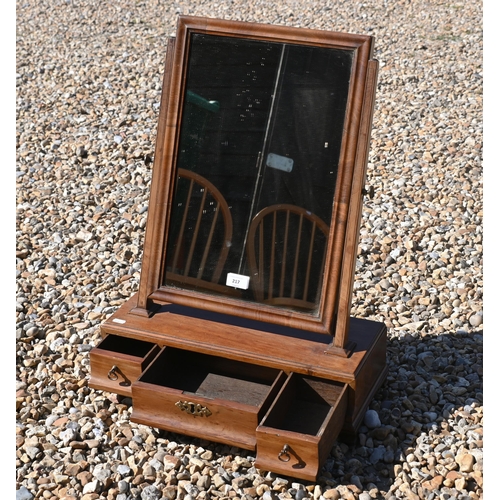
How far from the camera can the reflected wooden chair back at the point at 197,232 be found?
11.1ft

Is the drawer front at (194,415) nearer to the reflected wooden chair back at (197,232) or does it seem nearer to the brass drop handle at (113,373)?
the brass drop handle at (113,373)

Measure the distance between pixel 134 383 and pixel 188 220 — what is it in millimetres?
723

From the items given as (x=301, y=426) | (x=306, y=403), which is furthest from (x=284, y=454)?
(x=306, y=403)

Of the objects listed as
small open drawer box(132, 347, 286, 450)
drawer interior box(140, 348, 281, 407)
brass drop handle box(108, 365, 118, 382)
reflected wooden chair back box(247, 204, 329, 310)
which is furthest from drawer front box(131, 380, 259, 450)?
reflected wooden chair back box(247, 204, 329, 310)

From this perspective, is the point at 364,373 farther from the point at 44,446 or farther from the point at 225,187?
the point at 44,446

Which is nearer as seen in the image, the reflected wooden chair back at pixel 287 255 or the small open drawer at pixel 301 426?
the small open drawer at pixel 301 426

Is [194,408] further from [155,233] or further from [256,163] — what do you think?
[256,163]

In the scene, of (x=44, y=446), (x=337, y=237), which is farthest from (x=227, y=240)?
(x=44, y=446)

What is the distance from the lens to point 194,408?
10.2 feet

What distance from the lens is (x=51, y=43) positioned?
333 inches

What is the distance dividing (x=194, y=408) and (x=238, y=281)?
1.84 ft

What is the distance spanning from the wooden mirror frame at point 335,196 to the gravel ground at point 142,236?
523mm

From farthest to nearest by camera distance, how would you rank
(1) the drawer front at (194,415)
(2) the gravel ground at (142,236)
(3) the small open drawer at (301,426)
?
1. (2) the gravel ground at (142,236)
2. (1) the drawer front at (194,415)
3. (3) the small open drawer at (301,426)


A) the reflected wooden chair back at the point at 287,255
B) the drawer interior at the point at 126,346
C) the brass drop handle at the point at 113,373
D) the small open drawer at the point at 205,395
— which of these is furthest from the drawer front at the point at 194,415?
the reflected wooden chair back at the point at 287,255
